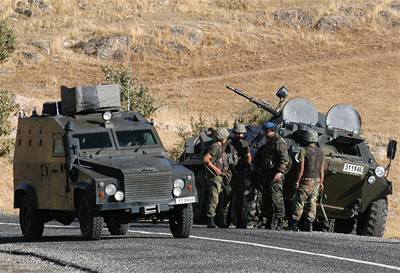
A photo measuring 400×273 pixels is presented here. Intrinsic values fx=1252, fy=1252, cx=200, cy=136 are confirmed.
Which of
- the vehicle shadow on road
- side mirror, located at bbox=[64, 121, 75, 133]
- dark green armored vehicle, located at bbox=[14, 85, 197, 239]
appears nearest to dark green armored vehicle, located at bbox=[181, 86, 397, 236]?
dark green armored vehicle, located at bbox=[14, 85, 197, 239]

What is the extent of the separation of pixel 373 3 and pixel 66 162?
6024 cm

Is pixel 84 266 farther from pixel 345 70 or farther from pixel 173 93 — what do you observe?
pixel 345 70

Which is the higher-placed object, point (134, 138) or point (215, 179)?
point (134, 138)

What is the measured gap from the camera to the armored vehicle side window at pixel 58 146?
1880cm

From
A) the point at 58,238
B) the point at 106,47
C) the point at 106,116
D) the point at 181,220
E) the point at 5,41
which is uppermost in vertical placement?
the point at 106,47

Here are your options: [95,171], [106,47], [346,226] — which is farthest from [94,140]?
[106,47]

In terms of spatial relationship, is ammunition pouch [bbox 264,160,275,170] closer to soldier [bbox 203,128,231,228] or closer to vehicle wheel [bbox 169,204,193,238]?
soldier [bbox 203,128,231,228]

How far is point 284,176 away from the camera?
22531 millimetres

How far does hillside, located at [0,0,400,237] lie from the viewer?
60.8 m

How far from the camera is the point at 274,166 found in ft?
70.6

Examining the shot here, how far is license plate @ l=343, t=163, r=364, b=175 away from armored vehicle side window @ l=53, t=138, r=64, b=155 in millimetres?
6218

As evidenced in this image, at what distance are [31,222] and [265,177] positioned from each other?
4548 mm

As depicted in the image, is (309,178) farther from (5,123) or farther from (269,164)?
(5,123)

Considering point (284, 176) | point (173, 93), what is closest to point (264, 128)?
point (284, 176)
